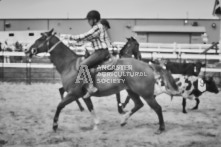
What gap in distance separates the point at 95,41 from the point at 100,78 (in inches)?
29.1

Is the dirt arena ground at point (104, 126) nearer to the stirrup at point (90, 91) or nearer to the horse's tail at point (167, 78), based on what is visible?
the stirrup at point (90, 91)

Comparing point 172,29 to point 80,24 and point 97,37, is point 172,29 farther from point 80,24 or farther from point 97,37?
point 97,37

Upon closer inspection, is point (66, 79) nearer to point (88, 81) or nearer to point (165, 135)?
point (88, 81)

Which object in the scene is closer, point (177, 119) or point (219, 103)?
point (177, 119)

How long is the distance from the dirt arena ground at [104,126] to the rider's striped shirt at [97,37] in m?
1.70

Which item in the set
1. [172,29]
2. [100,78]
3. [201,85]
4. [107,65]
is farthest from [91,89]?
[172,29]

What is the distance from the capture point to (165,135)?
470 centimetres

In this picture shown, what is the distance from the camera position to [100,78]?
503 centimetres

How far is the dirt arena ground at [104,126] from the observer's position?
425 cm

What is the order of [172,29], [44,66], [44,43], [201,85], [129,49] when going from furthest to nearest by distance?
[172,29] < [44,66] < [129,49] < [201,85] < [44,43]

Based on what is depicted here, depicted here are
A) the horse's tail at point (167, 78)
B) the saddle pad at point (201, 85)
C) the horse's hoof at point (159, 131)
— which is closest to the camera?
the horse's hoof at point (159, 131)

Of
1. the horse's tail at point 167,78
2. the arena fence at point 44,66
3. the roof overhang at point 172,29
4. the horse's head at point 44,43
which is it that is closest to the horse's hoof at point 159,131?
the horse's tail at point 167,78

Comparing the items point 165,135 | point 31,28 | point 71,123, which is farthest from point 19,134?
point 31,28

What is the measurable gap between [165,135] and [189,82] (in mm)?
2465
